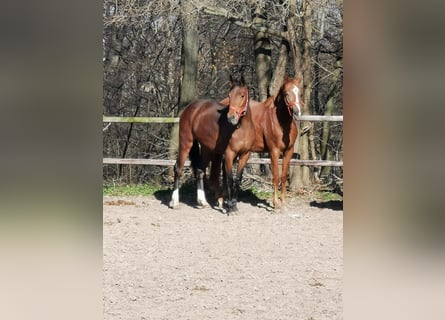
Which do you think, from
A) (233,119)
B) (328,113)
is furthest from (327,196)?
(233,119)

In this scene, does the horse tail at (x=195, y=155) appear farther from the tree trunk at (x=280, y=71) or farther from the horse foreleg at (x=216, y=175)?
the tree trunk at (x=280, y=71)

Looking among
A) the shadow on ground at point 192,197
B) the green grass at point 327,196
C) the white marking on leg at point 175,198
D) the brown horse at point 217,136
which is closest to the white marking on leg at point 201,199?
the brown horse at point 217,136

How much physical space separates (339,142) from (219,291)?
642 centimetres

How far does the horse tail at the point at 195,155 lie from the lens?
668 cm

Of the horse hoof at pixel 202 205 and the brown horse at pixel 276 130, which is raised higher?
the brown horse at pixel 276 130

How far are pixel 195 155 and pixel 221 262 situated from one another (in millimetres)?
2727

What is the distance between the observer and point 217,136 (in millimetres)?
6328

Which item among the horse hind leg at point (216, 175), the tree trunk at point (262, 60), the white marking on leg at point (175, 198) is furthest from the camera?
the tree trunk at point (262, 60)

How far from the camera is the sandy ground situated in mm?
2959

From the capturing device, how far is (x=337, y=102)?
366 inches

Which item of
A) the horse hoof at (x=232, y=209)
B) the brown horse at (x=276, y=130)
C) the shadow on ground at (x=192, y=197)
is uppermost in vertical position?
the brown horse at (x=276, y=130)

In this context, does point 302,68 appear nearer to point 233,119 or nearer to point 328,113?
point 328,113
